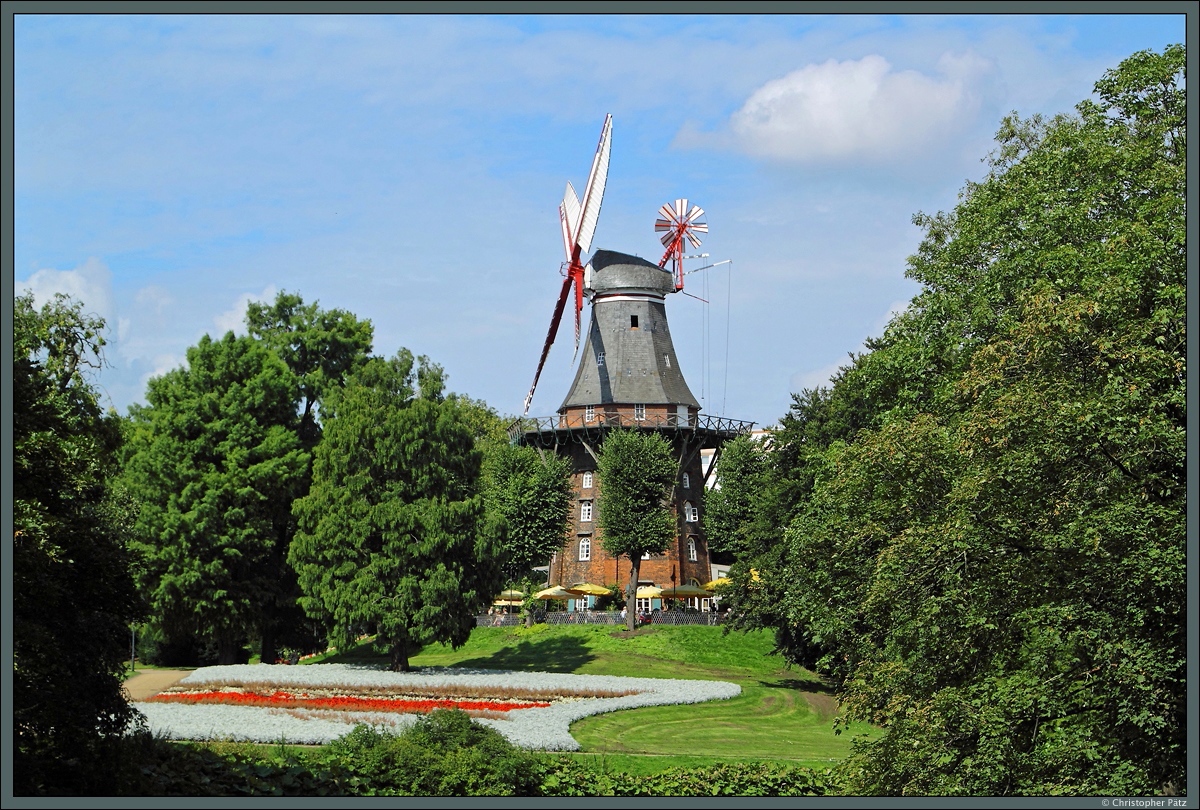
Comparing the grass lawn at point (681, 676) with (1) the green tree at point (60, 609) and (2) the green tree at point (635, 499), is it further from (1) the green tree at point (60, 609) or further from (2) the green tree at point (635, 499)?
(1) the green tree at point (60, 609)

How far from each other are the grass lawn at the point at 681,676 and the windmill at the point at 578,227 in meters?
17.8

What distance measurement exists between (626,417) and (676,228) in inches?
486

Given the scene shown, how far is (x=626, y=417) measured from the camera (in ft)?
210

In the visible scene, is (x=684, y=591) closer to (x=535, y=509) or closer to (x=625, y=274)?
(x=535, y=509)

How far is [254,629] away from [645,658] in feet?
47.9

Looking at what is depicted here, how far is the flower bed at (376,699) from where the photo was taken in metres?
27.0

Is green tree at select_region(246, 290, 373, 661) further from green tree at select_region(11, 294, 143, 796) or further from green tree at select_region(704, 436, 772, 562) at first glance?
green tree at select_region(11, 294, 143, 796)

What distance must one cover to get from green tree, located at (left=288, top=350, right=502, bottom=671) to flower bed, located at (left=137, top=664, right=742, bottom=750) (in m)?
1.88

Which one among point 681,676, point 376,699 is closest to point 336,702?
point 376,699

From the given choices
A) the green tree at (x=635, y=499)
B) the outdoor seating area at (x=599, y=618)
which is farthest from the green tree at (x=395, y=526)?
the outdoor seating area at (x=599, y=618)

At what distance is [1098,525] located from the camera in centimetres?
1577

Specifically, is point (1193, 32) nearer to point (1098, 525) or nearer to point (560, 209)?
point (1098, 525)

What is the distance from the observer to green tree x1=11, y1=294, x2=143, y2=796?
15.7 m

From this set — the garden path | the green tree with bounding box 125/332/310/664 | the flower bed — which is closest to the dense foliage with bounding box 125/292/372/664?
the green tree with bounding box 125/332/310/664
